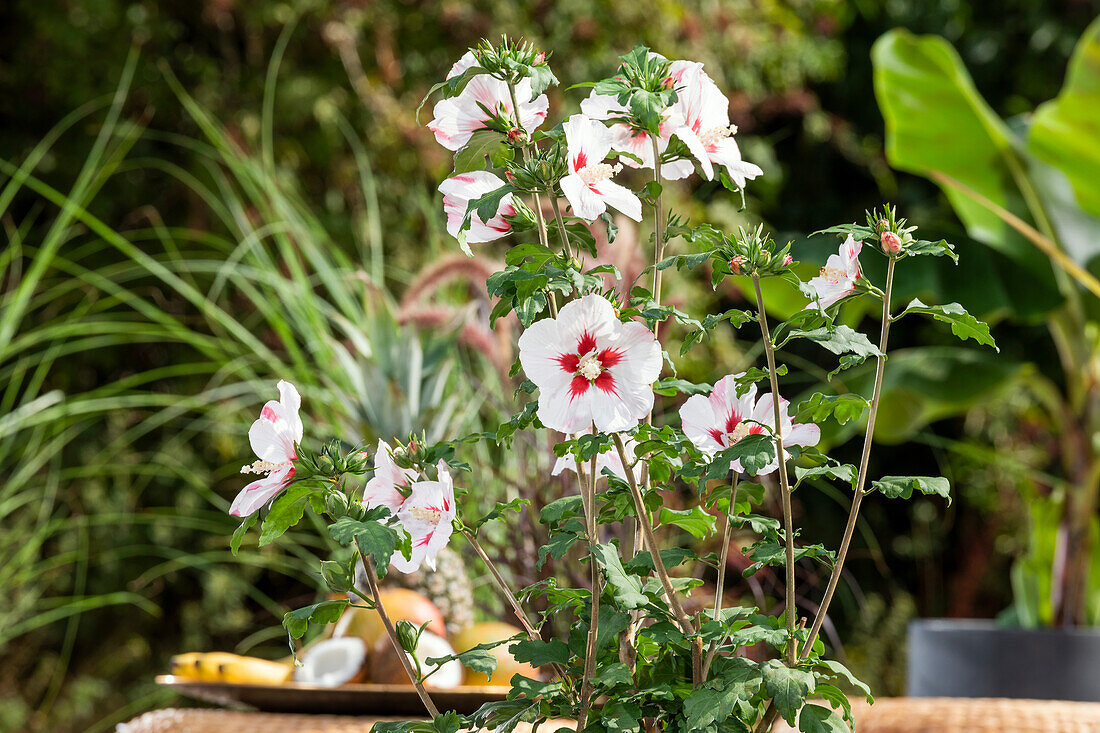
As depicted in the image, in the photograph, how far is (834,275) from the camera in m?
0.57

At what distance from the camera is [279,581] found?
14.5ft

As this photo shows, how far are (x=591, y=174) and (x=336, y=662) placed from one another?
1.97 ft

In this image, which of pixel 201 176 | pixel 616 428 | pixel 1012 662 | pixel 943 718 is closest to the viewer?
pixel 616 428

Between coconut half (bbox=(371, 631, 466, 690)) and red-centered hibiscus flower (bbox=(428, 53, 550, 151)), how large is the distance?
0.51 meters

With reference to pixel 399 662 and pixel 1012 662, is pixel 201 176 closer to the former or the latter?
pixel 1012 662

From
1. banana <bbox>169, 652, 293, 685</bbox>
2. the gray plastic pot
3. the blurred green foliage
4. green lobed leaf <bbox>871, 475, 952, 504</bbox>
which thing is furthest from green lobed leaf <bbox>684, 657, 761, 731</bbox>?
the blurred green foliage

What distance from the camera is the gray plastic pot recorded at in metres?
2.04

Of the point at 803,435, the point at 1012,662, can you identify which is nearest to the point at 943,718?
the point at 803,435

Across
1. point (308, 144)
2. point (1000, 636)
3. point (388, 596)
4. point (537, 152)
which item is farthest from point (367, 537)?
point (308, 144)

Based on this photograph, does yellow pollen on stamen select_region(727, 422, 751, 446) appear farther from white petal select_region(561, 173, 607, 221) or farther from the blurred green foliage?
the blurred green foliage

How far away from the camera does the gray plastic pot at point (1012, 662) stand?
2.04 m

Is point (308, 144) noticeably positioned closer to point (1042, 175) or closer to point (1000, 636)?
point (1042, 175)

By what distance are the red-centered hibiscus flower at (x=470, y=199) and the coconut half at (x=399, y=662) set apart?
1.52 feet

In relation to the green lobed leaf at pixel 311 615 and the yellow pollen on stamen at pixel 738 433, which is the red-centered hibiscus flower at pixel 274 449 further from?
the yellow pollen on stamen at pixel 738 433
